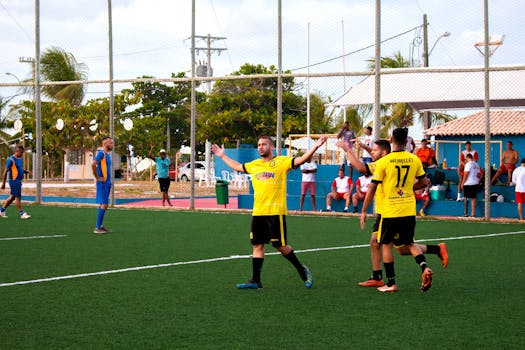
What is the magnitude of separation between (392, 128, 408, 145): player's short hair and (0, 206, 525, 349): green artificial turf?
162 centimetres

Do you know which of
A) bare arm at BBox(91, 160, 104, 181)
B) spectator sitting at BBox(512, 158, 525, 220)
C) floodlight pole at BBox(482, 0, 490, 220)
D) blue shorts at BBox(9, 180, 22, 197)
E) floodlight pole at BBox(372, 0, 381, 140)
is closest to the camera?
bare arm at BBox(91, 160, 104, 181)

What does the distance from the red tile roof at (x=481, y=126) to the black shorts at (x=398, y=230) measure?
26543mm

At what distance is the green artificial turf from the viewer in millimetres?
6504

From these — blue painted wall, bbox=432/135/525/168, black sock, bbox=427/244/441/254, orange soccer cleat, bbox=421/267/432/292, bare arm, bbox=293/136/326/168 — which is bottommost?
orange soccer cleat, bbox=421/267/432/292

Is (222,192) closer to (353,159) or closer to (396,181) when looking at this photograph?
(396,181)

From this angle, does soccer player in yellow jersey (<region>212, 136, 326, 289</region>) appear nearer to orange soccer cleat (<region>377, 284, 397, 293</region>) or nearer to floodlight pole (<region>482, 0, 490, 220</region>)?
orange soccer cleat (<region>377, 284, 397, 293</region>)

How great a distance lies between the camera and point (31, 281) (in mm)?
9414

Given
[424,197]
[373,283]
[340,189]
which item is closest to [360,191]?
[340,189]

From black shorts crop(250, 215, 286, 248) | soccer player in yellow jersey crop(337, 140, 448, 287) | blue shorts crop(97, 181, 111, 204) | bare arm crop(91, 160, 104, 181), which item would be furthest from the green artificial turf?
bare arm crop(91, 160, 104, 181)

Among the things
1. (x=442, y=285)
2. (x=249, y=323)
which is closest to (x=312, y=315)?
(x=249, y=323)

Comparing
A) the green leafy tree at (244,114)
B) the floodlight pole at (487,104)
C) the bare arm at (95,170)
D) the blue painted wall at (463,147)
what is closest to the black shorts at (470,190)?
the floodlight pole at (487,104)

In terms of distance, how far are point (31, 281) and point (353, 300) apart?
3.72 metres

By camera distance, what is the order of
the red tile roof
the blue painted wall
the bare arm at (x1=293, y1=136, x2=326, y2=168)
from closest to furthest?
the bare arm at (x1=293, y1=136, x2=326, y2=168) < the blue painted wall < the red tile roof

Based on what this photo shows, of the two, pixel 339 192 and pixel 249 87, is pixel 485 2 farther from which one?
pixel 249 87
